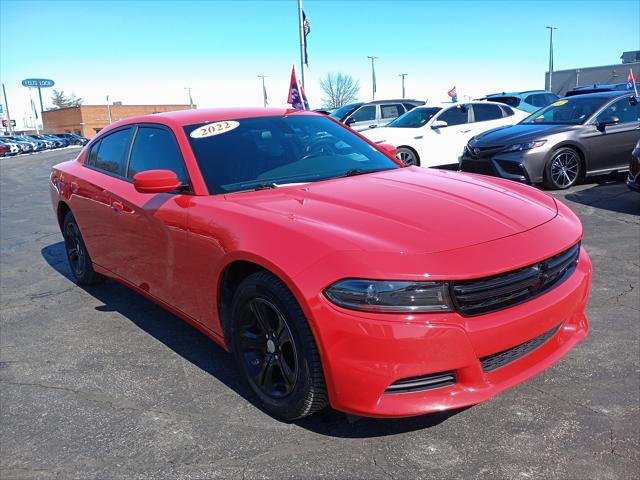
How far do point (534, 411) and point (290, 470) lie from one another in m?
1.27

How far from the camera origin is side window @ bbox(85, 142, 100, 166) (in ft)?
15.3

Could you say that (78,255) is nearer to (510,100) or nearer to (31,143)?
(510,100)

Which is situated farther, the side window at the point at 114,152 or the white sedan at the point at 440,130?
the white sedan at the point at 440,130

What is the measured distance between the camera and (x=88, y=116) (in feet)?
261

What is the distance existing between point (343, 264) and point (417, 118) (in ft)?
31.9

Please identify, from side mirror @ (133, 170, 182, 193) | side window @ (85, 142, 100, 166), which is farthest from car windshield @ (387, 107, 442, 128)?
side mirror @ (133, 170, 182, 193)

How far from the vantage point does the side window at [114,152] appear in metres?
4.12

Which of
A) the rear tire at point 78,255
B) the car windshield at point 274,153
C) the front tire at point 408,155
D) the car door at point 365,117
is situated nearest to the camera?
the car windshield at point 274,153

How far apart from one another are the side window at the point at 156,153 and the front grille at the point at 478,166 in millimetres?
6010

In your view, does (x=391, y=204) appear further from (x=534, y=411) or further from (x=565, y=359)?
(x=565, y=359)

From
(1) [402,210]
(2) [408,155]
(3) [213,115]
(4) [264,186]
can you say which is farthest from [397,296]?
(2) [408,155]

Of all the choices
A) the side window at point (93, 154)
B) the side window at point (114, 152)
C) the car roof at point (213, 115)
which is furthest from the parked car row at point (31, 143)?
the car roof at point (213, 115)

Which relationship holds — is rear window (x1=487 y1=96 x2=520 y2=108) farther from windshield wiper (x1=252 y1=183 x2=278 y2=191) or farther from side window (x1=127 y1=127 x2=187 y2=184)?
windshield wiper (x1=252 y1=183 x2=278 y2=191)

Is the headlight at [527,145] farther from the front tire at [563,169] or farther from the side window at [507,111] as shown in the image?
the side window at [507,111]
